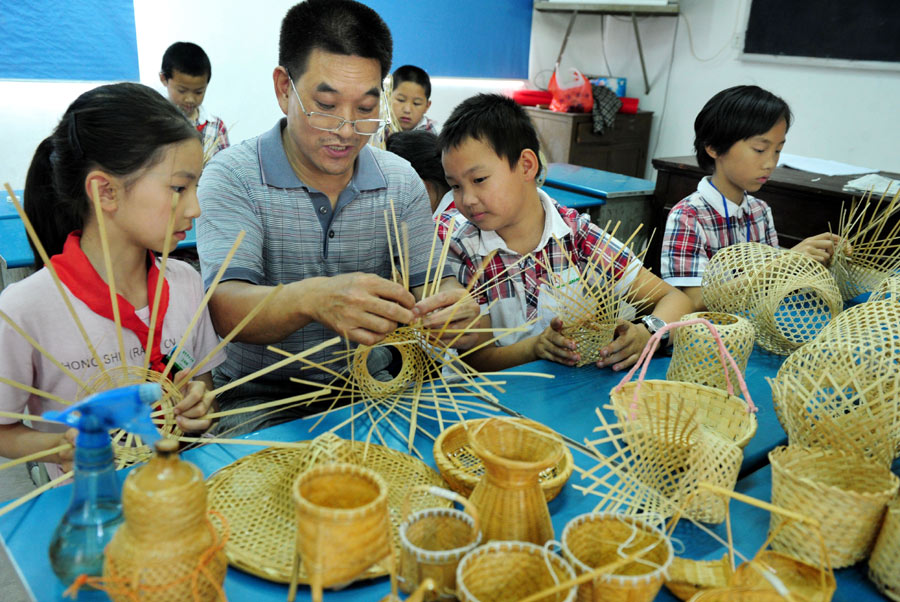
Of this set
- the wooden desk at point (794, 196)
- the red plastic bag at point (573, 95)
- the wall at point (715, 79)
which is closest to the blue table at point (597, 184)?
the wooden desk at point (794, 196)

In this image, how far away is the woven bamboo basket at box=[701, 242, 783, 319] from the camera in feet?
5.57

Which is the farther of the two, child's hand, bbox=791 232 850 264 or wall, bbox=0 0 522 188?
wall, bbox=0 0 522 188

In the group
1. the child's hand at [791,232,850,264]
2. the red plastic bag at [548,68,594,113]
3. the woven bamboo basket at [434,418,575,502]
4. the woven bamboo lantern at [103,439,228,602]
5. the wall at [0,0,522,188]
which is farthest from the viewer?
the red plastic bag at [548,68,594,113]

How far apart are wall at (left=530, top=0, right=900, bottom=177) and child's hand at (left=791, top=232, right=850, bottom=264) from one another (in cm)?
336

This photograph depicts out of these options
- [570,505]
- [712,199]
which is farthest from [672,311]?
[570,505]

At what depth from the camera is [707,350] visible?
1.38 m

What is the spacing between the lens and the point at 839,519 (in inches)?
34.5

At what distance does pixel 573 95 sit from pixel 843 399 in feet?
17.5

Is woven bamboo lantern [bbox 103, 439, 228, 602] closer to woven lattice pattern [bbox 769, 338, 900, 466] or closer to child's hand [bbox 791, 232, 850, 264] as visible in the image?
woven lattice pattern [bbox 769, 338, 900, 466]

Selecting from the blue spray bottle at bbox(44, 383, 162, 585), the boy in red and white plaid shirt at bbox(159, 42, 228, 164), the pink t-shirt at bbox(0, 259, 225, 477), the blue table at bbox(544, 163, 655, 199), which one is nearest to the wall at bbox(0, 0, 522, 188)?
the boy in red and white plaid shirt at bbox(159, 42, 228, 164)

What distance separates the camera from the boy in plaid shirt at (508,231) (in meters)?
1.89

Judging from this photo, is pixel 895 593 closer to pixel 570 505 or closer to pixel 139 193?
pixel 570 505

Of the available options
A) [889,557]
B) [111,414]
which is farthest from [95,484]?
[889,557]

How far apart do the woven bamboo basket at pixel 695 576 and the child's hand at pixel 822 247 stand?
58.2 inches
